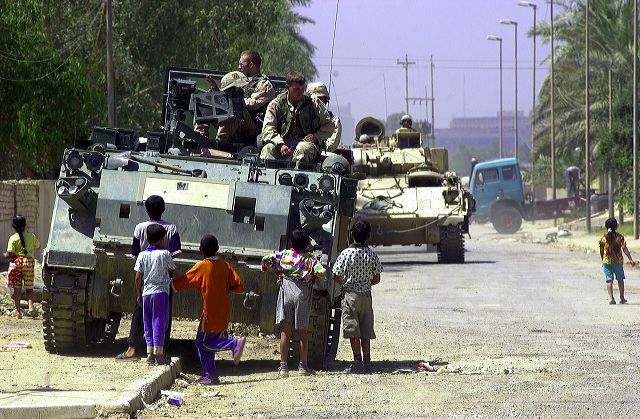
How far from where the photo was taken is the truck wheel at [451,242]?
90.7 feet

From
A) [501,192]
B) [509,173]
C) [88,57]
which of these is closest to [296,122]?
[88,57]

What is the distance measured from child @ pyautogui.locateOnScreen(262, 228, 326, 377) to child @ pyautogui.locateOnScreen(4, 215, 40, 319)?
18.7ft

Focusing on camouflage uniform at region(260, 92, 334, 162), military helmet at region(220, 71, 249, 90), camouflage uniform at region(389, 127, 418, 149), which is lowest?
camouflage uniform at region(260, 92, 334, 162)

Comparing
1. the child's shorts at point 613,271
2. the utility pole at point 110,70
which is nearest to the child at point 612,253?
the child's shorts at point 613,271

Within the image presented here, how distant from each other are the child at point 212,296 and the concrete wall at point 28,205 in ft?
40.9

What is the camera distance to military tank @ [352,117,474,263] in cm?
2758

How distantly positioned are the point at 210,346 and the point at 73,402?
102 inches

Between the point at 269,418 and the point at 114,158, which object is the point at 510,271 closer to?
the point at 114,158

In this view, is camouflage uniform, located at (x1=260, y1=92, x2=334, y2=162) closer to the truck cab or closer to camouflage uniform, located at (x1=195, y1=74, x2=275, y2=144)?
camouflage uniform, located at (x1=195, y1=74, x2=275, y2=144)

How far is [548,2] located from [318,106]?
147 feet

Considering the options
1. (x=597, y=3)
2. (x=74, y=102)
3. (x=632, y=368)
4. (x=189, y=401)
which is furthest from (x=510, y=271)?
(x=597, y=3)

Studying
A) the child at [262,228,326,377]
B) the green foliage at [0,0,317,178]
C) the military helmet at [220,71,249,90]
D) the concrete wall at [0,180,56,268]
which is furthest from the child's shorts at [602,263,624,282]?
the green foliage at [0,0,317,178]

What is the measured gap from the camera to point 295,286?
11172 millimetres

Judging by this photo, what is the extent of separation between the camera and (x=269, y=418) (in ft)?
28.8
